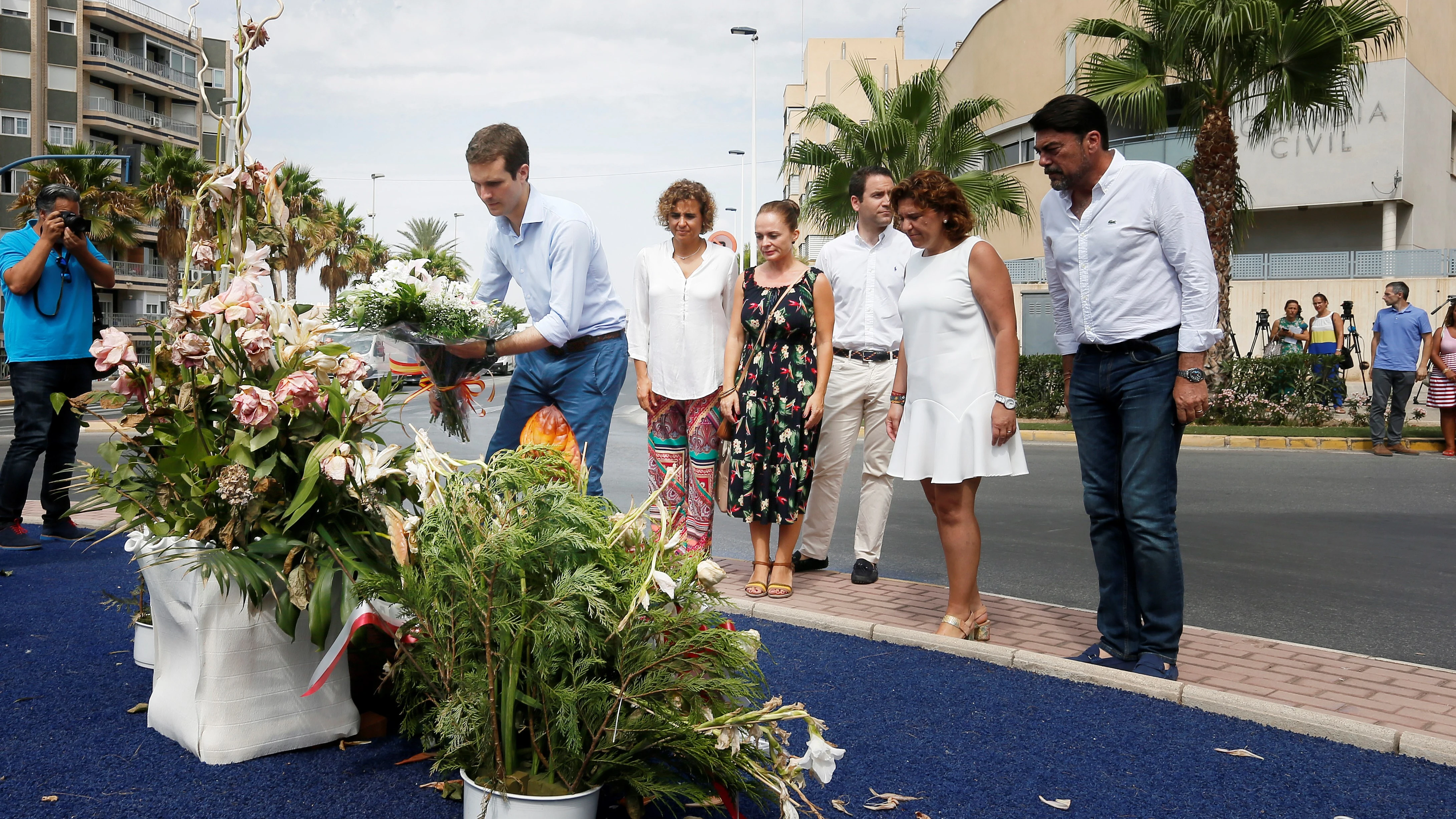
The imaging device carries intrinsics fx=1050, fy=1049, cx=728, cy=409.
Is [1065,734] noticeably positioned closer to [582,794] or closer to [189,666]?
[582,794]

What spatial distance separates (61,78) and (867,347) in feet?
179

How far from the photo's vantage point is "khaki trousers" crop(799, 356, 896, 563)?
571cm

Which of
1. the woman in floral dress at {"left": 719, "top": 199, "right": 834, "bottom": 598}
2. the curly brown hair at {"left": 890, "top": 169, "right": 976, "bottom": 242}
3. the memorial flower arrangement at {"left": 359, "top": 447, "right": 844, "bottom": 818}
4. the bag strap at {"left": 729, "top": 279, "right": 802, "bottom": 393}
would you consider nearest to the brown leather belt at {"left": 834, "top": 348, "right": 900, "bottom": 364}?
the woman in floral dress at {"left": 719, "top": 199, "right": 834, "bottom": 598}

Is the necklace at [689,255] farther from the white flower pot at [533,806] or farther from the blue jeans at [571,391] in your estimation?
the white flower pot at [533,806]

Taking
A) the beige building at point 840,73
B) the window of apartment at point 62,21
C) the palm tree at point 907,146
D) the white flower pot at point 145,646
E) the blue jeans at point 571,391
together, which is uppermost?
the beige building at point 840,73

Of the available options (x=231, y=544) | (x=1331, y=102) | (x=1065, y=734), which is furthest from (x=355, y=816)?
(x=1331, y=102)

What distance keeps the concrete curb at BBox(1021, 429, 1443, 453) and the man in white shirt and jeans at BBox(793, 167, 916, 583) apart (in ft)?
29.2

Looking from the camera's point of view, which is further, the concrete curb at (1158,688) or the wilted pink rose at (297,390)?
the concrete curb at (1158,688)

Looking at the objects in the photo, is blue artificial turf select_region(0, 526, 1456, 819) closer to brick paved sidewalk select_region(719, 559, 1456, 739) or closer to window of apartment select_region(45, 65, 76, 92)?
brick paved sidewalk select_region(719, 559, 1456, 739)

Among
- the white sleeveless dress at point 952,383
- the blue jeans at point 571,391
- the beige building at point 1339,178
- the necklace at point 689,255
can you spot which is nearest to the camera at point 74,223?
the blue jeans at point 571,391

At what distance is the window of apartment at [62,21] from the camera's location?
4766 centimetres

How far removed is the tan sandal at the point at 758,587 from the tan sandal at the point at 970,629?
108 centimetres

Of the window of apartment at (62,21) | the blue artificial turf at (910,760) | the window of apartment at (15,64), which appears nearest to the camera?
the blue artificial turf at (910,760)

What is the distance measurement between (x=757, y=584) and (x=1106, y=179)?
2559 millimetres
